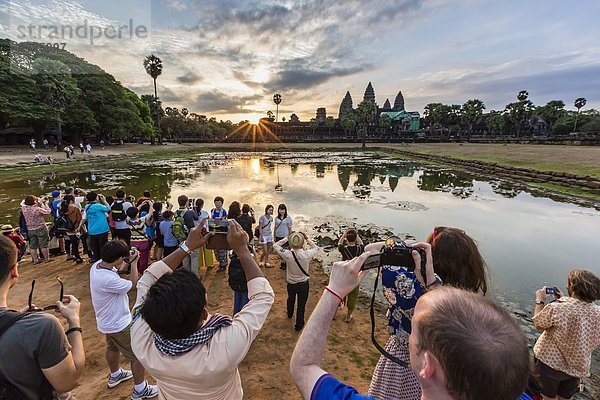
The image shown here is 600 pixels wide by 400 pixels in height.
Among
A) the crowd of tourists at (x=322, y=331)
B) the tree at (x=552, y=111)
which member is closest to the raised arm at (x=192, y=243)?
the crowd of tourists at (x=322, y=331)

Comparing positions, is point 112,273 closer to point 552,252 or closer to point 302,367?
point 302,367

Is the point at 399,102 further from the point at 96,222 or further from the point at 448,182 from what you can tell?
the point at 96,222

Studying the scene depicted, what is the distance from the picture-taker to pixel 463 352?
791 millimetres

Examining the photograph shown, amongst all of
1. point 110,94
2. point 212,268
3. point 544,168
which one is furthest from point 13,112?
point 544,168

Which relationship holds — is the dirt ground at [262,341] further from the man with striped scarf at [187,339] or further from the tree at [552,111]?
the tree at [552,111]

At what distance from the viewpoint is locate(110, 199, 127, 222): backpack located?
20.5ft

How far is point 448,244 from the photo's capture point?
1.86 metres

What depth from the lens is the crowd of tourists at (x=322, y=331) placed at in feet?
2.76

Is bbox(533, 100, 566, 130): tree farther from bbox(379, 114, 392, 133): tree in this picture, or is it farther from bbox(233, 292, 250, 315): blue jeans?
bbox(233, 292, 250, 315): blue jeans

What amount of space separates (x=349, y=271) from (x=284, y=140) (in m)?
77.4

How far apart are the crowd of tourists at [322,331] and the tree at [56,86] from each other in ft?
142

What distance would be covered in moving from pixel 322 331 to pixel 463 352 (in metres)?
0.51

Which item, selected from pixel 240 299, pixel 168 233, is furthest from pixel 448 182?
pixel 240 299

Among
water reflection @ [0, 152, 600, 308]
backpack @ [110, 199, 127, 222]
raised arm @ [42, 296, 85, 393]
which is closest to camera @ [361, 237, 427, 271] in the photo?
raised arm @ [42, 296, 85, 393]
